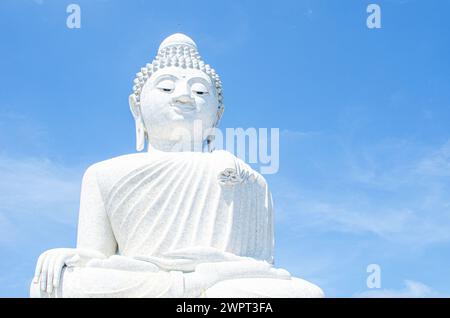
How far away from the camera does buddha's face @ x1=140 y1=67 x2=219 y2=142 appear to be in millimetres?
8477

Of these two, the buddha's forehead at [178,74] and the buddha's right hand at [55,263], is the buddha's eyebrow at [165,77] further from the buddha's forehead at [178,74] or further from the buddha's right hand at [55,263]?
the buddha's right hand at [55,263]

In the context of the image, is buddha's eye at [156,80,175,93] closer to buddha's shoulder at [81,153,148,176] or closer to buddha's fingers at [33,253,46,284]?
buddha's shoulder at [81,153,148,176]

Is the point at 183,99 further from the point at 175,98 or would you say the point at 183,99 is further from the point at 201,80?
the point at 201,80

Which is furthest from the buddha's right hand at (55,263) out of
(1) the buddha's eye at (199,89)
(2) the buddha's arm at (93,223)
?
(1) the buddha's eye at (199,89)

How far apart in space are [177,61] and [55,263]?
8.92 ft

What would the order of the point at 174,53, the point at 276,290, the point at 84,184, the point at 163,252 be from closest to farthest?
the point at 276,290
the point at 163,252
the point at 84,184
the point at 174,53

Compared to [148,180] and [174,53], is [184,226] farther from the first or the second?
[174,53]

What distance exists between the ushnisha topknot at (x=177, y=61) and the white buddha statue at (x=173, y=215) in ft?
0.04

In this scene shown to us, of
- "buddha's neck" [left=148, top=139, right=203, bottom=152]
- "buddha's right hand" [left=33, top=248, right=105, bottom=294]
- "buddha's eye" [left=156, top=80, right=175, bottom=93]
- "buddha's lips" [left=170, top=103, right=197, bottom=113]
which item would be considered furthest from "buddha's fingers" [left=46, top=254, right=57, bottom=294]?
"buddha's eye" [left=156, top=80, right=175, bottom=93]

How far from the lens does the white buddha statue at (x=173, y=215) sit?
22.7 feet
